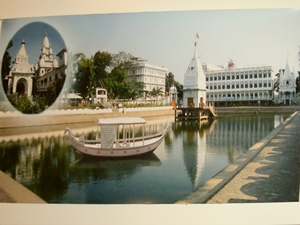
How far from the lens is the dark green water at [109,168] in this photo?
14.1 ft

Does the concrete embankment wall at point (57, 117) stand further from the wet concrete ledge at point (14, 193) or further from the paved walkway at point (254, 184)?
the paved walkway at point (254, 184)

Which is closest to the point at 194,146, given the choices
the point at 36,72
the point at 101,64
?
the point at 101,64

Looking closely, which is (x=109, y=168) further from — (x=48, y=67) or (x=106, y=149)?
(x=48, y=67)

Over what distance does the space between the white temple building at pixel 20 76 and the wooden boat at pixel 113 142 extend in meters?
1.22

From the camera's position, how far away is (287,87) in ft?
20.9

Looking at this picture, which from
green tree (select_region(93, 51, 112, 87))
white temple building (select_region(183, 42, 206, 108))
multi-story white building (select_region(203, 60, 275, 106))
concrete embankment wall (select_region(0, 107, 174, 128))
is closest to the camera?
concrete embankment wall (select_region(0, 107, 174, 128))

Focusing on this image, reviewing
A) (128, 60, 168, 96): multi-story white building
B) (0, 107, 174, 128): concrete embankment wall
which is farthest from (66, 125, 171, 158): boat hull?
(128, 60, 168, 96): multi-story white building

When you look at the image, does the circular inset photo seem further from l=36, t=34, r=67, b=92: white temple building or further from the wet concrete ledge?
the wet concrete ledge

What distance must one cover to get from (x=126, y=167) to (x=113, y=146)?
63cm

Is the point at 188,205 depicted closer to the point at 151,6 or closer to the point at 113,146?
the point at 113,146

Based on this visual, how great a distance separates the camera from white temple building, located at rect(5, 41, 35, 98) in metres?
5.12

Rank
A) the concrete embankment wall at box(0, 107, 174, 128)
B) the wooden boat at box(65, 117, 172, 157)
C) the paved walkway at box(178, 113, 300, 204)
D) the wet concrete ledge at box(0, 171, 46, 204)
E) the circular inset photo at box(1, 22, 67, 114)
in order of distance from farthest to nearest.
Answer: the wooden boat at box(65, 117, 172, 157), the concrete embankment wall at box(0, 107, 174, 128), the circular inset photo at box(1, 22, 67, 114), the wet concrete ledge at box(0, 171, 46, 204), the paved walkway at box(178, 113, 300, 204)

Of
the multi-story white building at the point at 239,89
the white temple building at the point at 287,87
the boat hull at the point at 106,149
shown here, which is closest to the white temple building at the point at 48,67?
the boat hull at the point at 106,149

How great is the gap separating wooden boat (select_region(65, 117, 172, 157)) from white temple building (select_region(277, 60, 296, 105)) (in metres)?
3.23
